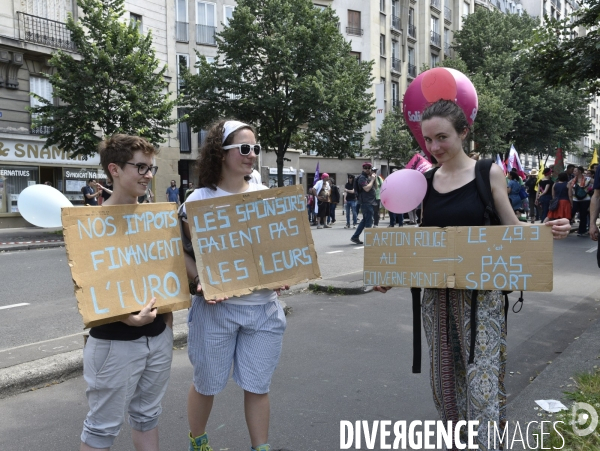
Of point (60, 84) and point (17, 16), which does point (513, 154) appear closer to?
point (60, 84)

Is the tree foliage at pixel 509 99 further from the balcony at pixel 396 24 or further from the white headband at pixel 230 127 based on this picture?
the white headband at pixel 230 127

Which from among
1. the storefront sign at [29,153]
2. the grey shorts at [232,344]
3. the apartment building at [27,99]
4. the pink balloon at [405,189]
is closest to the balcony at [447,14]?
the apartment building at [27,99]

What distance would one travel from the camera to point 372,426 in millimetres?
3719

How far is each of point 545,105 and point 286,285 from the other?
1675 inches

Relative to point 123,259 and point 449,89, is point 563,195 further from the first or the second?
point 123,259

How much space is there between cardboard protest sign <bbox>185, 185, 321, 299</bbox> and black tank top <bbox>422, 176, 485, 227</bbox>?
2.16ft

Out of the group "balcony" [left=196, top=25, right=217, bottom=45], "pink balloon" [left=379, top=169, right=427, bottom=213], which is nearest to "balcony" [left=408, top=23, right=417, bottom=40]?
"balcony" [left=196, top=25, right=217, bottom=45]

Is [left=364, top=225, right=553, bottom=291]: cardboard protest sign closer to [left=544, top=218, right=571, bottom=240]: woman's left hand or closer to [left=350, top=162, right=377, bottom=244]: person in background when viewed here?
[left=544, top=218, right=571, bottom=240]: woman's left hand

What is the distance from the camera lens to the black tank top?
2811 millimetres

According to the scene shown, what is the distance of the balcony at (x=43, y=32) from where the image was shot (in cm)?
2152

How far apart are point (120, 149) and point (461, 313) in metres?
1.79

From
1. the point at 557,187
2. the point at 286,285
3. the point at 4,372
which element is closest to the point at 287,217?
the point at 286,285

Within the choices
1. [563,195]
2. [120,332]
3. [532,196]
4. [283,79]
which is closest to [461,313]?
[120,332]

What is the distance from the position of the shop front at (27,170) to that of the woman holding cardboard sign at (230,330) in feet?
66.0
